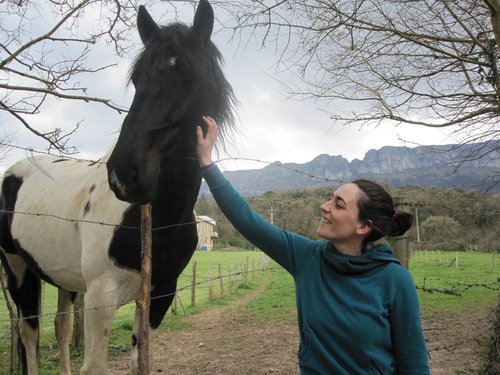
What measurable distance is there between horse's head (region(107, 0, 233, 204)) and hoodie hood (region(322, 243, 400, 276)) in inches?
35.2

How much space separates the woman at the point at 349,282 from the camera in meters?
1.61

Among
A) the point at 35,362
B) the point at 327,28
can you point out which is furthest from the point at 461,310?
the point at 35,362

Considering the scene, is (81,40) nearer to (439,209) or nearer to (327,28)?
(327,28)

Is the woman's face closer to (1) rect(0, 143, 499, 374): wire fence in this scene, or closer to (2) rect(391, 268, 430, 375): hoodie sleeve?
(2) rect(391, 268, 430, 375): hoodie sleeve

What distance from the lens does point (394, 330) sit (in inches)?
64.5

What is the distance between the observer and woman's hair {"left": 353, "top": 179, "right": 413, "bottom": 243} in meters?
1.77

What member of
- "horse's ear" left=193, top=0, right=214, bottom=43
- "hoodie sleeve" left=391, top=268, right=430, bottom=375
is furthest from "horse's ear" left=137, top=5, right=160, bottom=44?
"hoodie sleeve" left=391, top=268, right=430, bottom=375

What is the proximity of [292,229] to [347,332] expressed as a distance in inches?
222

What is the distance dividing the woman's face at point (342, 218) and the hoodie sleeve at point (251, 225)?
18 cm

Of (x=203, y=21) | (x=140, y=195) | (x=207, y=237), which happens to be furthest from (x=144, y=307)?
(x=207, y=237)

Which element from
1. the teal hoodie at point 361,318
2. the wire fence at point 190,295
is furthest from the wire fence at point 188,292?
the teal hoodie at point 361,318

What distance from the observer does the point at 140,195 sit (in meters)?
1.88

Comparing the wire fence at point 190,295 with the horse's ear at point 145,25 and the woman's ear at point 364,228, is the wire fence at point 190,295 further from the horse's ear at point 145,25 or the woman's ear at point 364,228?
the horse's ear at point 145,25

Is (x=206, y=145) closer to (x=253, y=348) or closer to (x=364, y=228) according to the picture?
(x=364, y=228)
